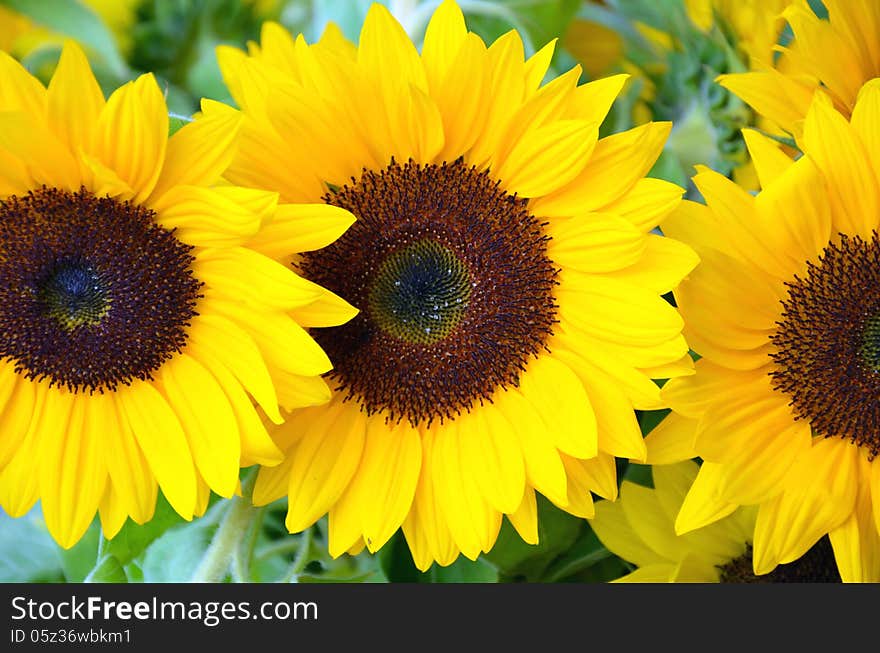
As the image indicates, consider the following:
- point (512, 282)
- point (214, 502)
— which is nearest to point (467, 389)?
point (512, 282)

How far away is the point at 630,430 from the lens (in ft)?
2.23

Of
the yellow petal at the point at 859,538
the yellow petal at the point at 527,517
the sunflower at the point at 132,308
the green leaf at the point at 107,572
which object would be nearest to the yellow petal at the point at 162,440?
the sunflower at the point at 132,308

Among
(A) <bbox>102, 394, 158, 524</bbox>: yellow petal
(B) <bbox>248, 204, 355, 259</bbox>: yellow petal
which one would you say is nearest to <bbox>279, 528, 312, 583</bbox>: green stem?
(A) <bbox>102, 394, 158, 524</bbox>: yellow petal

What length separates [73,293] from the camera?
2.09 ft

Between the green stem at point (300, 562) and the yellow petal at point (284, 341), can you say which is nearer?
the yellow petal at point (284, 341)

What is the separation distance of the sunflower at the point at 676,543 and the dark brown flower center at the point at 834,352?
0.11 metres

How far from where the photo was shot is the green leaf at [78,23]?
3.41 feet

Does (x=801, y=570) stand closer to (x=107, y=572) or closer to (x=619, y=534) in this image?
(x=619, y=534)

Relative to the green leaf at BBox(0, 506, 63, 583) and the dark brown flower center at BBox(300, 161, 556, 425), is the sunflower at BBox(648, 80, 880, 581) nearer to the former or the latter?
the dark brown flower center at BBox(300, 161, 556, 425)

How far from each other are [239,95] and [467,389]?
0.80 feet

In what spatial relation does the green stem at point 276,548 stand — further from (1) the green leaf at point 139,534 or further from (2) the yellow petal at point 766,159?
(2) the yellow petal at point 766,159

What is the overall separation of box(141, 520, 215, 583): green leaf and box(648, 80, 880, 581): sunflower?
33 cm

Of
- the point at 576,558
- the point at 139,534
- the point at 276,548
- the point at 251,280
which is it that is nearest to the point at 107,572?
the point at 139,534

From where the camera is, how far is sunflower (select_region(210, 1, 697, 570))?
2.10 ft
